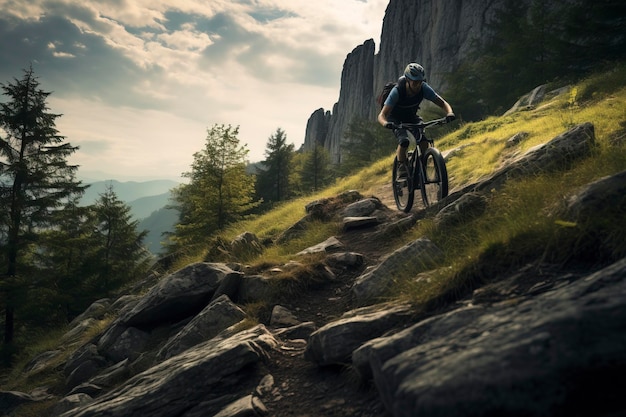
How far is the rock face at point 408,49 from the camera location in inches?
1997

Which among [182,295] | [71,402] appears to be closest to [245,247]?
[182,295]

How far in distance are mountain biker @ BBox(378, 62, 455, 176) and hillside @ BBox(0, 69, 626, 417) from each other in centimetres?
192

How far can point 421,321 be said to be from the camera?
10.6 feet

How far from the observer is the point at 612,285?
7.61 feet

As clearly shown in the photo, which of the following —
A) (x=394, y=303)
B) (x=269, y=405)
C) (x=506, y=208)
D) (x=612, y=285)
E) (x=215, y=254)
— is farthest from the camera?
(x=215, y=254)

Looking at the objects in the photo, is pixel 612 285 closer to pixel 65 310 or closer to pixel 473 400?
pixel 473 400

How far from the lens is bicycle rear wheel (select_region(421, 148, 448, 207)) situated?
7117mm

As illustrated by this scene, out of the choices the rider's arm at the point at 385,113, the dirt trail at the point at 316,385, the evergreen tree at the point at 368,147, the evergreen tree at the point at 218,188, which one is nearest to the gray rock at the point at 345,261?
the dirt trail at the point at 316,385

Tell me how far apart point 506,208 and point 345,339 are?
8.31ft

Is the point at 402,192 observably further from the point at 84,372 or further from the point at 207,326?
the point at 84,372

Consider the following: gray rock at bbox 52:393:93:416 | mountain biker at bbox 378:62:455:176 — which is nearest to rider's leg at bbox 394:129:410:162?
mountain biker at bbox 378:62:455:176

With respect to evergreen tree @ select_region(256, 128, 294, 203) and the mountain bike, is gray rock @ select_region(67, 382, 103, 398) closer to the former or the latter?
the mountain bike

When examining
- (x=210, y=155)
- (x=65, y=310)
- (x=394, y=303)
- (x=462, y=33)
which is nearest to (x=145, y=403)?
(x=394, y=303)

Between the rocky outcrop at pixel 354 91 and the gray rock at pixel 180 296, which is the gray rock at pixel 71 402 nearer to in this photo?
the gray rock at pixel 180 296
